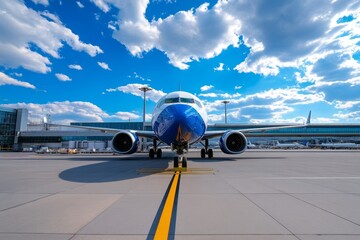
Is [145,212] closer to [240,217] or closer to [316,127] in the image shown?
[240,217]

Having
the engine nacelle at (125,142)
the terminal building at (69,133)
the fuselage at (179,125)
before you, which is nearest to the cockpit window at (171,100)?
the fuselage at (179,125)

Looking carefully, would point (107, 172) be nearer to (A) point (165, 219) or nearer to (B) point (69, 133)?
(A) point (165, 219)

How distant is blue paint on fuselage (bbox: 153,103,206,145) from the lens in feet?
28.9

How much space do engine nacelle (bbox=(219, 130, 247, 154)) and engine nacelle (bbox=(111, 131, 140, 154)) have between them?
6.08m

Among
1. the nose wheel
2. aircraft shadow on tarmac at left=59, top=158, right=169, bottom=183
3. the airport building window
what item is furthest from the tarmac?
the airport building window

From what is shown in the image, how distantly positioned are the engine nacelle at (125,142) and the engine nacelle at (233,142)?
6.08 meters

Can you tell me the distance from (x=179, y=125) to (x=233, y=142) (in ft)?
28.2

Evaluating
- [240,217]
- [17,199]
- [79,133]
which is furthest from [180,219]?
[79,133]

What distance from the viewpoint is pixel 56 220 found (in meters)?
3.53

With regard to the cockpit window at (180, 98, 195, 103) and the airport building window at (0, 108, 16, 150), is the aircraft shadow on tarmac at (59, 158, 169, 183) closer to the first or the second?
the cockpit window at (180, 98, 195, 103)

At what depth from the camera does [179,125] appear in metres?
8.75

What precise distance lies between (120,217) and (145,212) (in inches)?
18.6

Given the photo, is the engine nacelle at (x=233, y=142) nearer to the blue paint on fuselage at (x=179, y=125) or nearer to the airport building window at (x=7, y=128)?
the blue paint on fuselage at (x=179, y=125)

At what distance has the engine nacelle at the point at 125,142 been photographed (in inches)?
578
